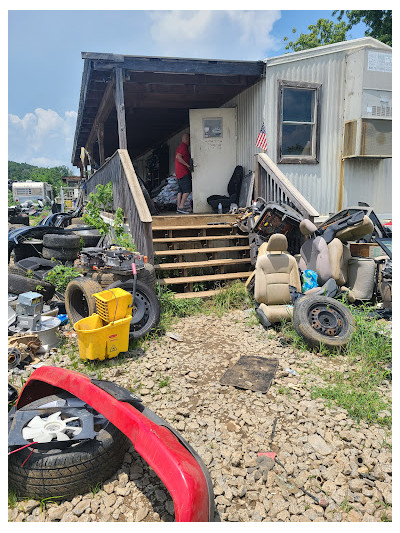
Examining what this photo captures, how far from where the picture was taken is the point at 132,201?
6.00 metres

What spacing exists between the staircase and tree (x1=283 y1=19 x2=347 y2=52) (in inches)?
899

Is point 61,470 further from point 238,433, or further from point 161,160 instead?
point 161,160

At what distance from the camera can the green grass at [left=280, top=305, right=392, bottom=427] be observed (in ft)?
9.72

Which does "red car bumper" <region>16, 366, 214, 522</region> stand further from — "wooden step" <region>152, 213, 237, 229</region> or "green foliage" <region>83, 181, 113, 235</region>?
"green foliage" <region>83, 181, 113, 235</region>

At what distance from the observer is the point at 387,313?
4.71m

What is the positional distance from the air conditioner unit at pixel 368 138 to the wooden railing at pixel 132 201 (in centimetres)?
494

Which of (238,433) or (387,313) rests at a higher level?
(387,313)

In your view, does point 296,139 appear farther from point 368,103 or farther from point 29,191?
point 29,191

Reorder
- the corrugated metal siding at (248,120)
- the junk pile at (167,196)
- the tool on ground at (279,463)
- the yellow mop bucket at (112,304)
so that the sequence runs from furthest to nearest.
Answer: the junk pile at (167,196), the corrugated metal siding at (248,120), the yellow mop bucket at (112,304), the tool on ground at (279,463)

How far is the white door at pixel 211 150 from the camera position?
873 centimetres

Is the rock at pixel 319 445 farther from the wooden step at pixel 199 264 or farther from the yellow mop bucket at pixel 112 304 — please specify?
the wooden step at pixel 199 264

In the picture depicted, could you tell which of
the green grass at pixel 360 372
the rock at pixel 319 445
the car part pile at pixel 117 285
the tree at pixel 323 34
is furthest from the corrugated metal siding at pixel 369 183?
the tree at pixel 323 34
